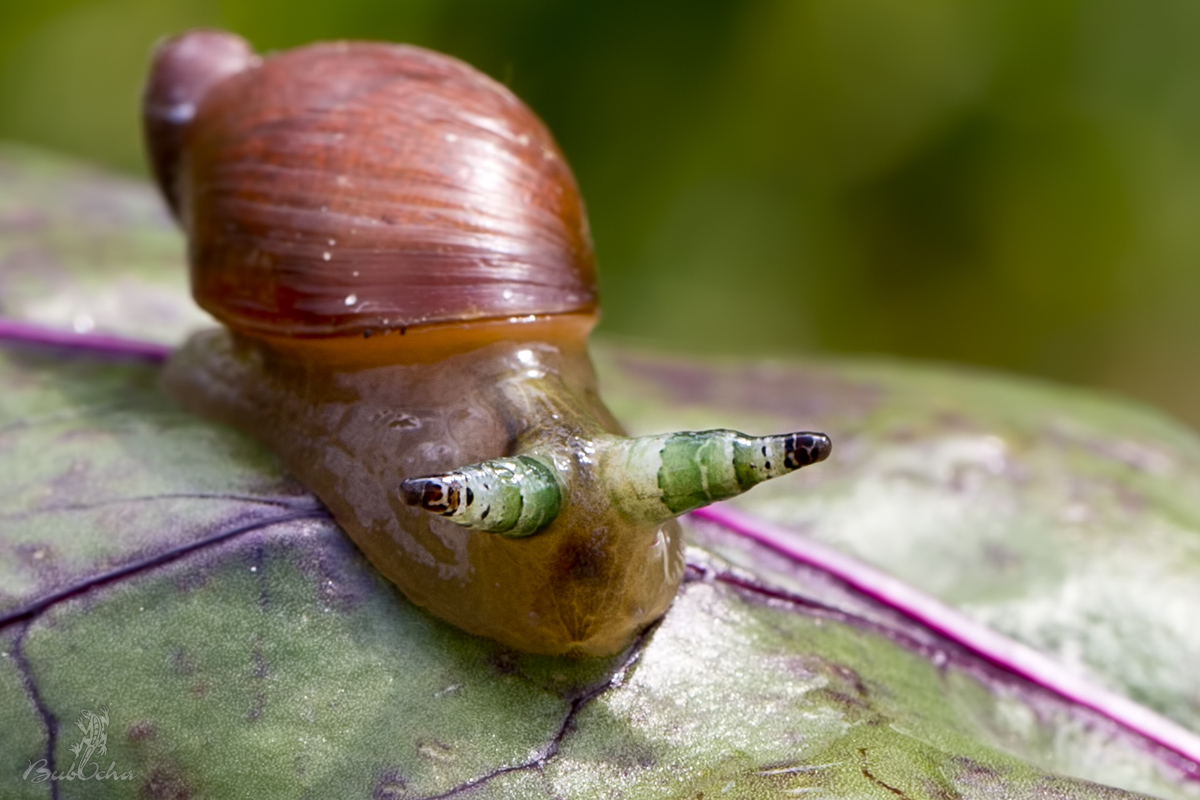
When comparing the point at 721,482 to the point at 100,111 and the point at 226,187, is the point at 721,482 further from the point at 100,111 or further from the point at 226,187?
the point at 100,111

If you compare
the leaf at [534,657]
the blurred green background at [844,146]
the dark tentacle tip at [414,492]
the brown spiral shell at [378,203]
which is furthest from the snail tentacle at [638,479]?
the blurred green background at [844,146]

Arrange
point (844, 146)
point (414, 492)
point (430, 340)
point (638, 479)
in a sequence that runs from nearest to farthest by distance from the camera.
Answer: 1. point (414, 492)
2. point (638, 479)
3. point (430, 340)
4. point (844, 146)

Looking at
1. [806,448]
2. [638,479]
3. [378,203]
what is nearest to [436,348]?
[378,203]

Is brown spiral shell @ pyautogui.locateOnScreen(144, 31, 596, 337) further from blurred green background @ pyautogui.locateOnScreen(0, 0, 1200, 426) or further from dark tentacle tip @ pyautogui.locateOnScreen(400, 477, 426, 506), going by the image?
blurred green background @ pyautogui.locateOnScreen(0, 0, 1200, 426)

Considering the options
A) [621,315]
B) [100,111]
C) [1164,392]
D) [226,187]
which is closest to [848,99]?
[621,315]

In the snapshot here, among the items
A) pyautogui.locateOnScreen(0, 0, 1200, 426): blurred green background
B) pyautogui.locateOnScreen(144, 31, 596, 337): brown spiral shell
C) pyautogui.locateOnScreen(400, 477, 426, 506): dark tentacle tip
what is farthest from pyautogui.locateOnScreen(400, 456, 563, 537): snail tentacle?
pyautogui.locateOnScreen(0, 0, 1200, 426): blurred green background

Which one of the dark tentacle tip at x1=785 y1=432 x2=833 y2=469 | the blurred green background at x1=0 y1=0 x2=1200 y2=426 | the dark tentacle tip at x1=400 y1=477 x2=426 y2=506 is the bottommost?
the blurred green background at x1=0 y1=0 x2=1200 y2=426

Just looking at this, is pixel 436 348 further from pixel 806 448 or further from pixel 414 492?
pixel 806 448

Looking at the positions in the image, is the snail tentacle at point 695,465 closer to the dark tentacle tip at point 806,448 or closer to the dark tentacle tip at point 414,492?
the dark tentacle tip at point 806,448
